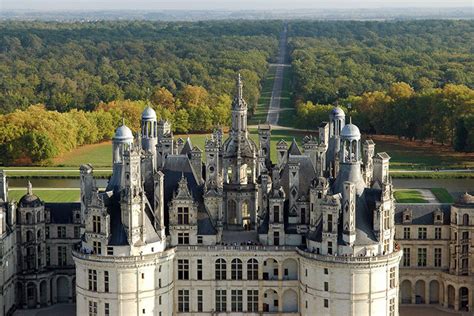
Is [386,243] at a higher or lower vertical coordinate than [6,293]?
higher

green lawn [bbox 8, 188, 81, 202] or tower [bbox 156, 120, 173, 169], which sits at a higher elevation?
tower [bbox 156, 120, 173, 169]

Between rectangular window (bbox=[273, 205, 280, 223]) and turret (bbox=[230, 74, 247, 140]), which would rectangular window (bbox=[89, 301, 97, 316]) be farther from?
turret (bbox=[230, 74, 247, 140])

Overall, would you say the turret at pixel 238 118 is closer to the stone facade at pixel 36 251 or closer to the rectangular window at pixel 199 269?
the rectangular window at pixel 199 269

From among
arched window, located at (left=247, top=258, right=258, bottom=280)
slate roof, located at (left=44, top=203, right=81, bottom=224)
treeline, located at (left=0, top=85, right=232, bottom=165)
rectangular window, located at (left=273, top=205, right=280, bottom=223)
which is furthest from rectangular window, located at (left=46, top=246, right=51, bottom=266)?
treeline, located at (left=0, top=85, right=232, bottom=165)

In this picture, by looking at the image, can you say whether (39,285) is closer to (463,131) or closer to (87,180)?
(87,180)

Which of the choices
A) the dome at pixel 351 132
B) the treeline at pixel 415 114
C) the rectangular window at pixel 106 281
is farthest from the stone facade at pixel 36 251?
the treeline at pixel 415 114

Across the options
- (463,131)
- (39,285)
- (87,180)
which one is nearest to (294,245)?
(87,180)

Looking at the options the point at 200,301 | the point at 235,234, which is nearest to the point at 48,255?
the point at 200,301
